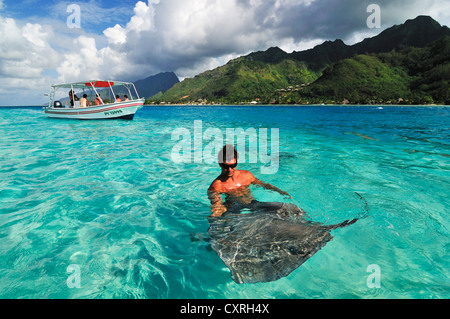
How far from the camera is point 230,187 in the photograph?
14.7 ft

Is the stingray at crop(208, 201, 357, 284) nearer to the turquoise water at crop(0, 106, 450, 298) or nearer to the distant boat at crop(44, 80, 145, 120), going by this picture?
the turquoise water at crop(0, 106, 450, 298)

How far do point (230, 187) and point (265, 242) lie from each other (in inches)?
62.2

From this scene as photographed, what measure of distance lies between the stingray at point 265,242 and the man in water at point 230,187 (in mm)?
371

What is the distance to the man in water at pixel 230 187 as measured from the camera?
4156mm

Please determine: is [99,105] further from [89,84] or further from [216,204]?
[216,204]

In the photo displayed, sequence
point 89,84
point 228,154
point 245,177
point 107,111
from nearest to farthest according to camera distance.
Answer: point 228,154, point 245,177, point 89,84, point 107,111

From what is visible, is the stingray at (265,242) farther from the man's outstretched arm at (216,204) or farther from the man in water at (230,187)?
the man in water at (230,187)

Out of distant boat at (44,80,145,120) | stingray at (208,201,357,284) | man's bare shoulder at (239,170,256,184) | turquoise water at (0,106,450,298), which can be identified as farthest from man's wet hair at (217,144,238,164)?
distant boat at (44,80,145,120)

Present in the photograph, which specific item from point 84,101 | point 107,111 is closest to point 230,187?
point 107,111

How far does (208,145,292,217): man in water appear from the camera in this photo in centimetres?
416

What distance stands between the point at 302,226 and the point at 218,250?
135 cm

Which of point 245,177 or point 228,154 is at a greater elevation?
point 228,154
